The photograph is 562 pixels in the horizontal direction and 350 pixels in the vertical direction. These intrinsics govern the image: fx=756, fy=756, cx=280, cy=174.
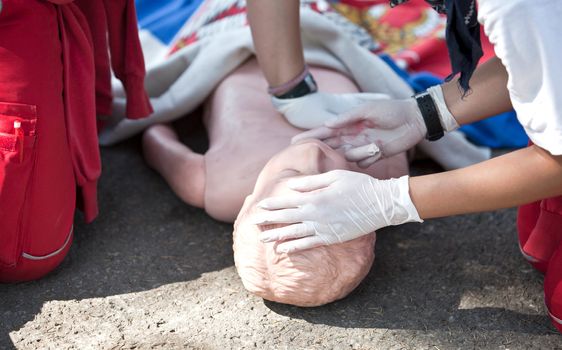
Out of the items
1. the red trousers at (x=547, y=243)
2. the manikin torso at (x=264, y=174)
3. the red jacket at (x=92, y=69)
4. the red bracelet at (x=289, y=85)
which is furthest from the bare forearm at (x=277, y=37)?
the red trousers at (x=547, y=243)

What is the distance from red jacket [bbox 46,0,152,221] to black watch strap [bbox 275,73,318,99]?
345 mm

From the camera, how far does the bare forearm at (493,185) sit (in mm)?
1276

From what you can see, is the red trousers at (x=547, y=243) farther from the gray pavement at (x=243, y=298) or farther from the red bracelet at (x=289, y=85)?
the red bracelet at (x=289, y=85)

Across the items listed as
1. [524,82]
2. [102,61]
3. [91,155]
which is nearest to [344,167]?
[524,82]

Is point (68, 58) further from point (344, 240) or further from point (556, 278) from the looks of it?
point (556, 278)

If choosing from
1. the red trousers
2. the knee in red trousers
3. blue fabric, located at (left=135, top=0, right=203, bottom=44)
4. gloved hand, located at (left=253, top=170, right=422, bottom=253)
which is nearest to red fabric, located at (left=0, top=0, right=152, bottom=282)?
the knee in red trousers

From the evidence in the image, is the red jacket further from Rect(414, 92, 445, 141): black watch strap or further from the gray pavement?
Rect(414, 92, 445, 141): black watch strap

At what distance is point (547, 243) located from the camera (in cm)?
155

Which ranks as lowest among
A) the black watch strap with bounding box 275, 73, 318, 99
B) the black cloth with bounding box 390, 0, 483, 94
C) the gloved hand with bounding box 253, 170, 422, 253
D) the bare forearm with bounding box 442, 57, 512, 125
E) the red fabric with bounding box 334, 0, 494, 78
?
the red fabric with bounding box 334, 0, 494, 78

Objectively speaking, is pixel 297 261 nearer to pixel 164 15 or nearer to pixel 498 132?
pixel 498 132

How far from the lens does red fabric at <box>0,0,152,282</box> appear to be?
1.42 m

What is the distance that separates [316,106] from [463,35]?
51 centimetres

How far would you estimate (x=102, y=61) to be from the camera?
70.1 inches

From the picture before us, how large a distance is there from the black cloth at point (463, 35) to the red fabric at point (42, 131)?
0.72 meters
